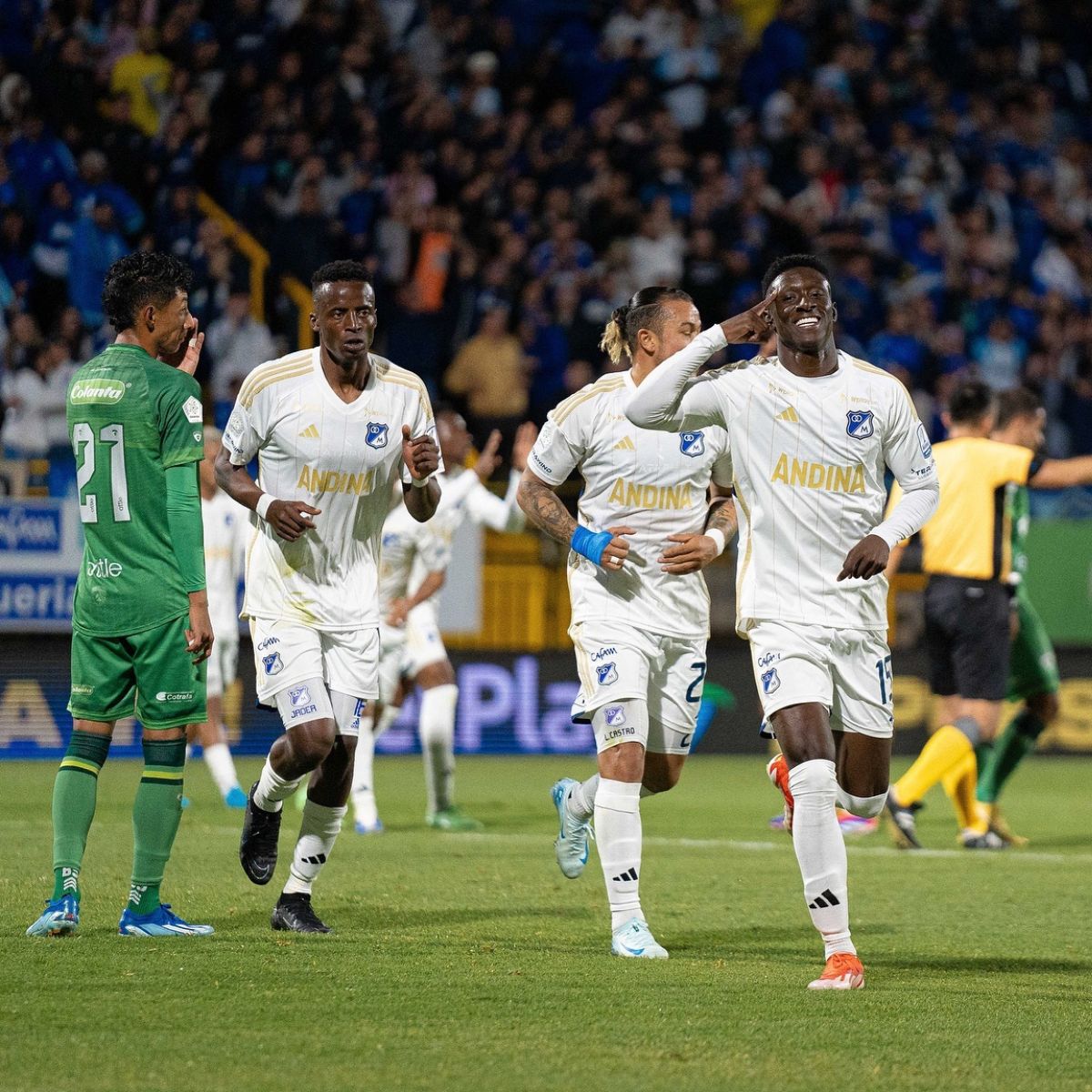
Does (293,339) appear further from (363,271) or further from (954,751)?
(363,271)

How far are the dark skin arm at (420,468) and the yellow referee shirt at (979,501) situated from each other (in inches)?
165

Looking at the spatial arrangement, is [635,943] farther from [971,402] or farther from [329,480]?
[971,402]

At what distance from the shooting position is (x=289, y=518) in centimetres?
673

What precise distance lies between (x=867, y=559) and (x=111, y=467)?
2.55 metres

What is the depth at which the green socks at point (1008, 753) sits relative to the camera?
35.3ft

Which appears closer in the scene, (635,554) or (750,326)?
(750,326)

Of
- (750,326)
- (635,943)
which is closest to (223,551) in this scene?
(635,943)

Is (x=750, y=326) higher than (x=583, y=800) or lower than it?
higher

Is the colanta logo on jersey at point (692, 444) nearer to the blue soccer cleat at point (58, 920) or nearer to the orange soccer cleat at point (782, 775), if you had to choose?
the orange soccer cleat at point (782, 775)

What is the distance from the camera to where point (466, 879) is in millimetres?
8555

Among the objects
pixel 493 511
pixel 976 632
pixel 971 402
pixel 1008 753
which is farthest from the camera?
pixel 493 511

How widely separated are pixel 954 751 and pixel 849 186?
1163 centimetres

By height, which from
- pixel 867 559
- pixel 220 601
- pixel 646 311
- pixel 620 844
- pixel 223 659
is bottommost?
pixel 620 844

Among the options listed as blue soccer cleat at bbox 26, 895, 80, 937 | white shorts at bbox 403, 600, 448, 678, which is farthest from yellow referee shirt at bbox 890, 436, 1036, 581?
blue soccer cleat at bbox 26, 895, 80, 937
